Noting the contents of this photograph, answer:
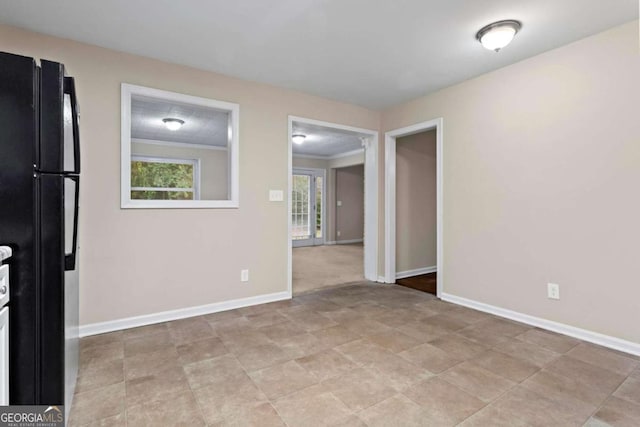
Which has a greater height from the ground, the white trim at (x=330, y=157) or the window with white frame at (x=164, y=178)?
the white trim at (x=330, y=157)

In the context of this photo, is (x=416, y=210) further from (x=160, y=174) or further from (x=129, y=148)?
(x=160, y=174)

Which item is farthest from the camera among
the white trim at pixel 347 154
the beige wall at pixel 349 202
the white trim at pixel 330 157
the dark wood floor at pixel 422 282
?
the beige wall at pixel 349 202

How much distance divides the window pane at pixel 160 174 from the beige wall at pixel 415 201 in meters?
4.78

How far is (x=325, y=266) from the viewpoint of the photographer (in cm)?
566

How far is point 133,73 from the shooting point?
280 centimetres

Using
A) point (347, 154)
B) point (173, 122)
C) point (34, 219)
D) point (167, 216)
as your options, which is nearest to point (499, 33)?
point (34, 219)

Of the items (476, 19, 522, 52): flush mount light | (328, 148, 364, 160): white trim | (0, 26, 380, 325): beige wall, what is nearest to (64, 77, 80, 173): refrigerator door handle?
(0, 26, 380, 325): beige wall

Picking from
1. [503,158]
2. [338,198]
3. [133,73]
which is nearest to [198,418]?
[133,73]

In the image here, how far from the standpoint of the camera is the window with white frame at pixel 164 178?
667 cm

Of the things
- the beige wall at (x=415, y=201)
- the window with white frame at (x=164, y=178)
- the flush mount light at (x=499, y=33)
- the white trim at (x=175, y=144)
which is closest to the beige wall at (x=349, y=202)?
the white trim at (x=175, y=144)

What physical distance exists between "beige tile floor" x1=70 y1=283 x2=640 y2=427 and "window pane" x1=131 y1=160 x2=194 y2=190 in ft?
15.4

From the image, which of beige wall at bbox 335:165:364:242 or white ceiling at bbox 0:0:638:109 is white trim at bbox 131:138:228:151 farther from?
white ceiling at bbox 0:0:638:109
